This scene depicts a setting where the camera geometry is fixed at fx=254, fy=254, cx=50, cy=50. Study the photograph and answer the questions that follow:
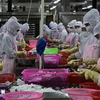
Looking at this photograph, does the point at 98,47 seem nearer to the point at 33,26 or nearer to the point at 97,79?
the point at 97,79

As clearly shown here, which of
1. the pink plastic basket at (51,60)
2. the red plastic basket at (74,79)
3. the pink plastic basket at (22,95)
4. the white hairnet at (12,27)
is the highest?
the white hairnet at (12,27)

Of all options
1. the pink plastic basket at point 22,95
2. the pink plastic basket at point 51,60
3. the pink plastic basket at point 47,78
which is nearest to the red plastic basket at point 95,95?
the pink plastic basket at point 22,95

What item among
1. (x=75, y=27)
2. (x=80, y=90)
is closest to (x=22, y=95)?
(x=80, y=90)

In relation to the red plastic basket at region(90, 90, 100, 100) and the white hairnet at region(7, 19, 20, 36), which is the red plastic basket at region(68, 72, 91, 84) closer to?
the red plastic basket at region(90, 90, 100, 100)

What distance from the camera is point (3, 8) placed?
16266 millimetres

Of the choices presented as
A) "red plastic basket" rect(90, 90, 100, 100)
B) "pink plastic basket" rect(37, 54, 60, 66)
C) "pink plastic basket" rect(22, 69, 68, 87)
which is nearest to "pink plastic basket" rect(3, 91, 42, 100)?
"red plastic basket" rect(90, 90, 100, 100)

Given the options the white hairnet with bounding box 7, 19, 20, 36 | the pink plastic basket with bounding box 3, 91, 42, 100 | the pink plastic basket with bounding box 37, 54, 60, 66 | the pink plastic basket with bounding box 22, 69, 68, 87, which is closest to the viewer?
the pink plastic basket with bounding box 3, 91, 42, 100

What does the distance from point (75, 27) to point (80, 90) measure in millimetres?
5336

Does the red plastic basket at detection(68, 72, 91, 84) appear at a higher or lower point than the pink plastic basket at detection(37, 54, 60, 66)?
higher

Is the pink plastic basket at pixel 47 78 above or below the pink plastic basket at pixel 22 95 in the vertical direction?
below

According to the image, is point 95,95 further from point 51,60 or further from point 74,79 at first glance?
point 51,60

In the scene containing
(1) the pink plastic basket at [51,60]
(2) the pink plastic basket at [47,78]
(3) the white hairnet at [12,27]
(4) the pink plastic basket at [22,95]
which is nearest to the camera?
(4) the pink plastic basket at [22,95]

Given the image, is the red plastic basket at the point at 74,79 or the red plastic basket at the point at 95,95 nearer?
the red plastic basket at the point at 95,95

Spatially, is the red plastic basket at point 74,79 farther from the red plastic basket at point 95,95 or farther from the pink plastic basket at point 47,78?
the red plastic basket at point 95,95
